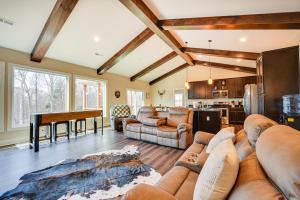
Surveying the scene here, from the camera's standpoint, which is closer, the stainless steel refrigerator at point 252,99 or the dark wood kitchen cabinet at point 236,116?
the stainless steel refrigerator at point 252,99

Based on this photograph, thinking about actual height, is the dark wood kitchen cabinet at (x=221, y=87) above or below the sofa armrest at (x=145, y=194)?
above

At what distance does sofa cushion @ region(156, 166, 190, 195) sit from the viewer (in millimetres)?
1327

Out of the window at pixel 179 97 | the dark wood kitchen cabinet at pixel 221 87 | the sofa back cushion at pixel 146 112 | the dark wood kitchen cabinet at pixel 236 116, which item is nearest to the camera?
the sofa back cushion at pixel 146 112

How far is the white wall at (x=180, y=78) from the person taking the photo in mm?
8609

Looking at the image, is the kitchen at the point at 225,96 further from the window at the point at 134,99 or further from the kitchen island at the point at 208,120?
the window at the point at 134,99

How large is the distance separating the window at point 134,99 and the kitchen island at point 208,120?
5.04 meters

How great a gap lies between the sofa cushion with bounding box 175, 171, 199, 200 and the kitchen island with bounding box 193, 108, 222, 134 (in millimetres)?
3706

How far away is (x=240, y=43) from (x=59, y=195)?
Answer: 5.85 metres

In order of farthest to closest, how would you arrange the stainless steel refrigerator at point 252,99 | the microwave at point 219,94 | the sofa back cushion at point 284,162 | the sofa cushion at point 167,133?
the microwave at point 219,94 < the stainless steel refrigerator at point 252,99 < the sofa cushion at point 167,133 < the sofa back cushion at point 284,162

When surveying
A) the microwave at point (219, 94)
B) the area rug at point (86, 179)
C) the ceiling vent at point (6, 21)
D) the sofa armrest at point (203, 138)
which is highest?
the ceiling vent at point (6, 21)

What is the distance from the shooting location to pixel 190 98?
31.4ft

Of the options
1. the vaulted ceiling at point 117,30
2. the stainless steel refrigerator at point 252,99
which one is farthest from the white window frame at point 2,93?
the stainless steel refrigerator at point 252,99

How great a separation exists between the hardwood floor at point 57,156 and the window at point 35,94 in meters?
1.36

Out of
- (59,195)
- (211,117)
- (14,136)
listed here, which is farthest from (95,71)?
(59,195)
